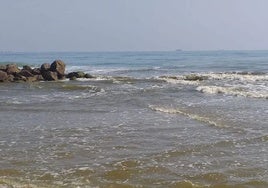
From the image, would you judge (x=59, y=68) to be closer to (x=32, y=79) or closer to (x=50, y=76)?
(x=50, y=76)

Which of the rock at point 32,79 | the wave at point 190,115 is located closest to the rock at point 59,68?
the rock at point 32,79

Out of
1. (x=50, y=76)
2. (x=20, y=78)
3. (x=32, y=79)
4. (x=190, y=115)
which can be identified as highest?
(x=190, y=115)

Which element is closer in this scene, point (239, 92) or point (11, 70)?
point (239, 92)

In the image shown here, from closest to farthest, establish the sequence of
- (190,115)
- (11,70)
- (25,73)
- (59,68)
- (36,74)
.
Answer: (190,115) → (25,73) → (11,70) → (36,74) → (59,68)

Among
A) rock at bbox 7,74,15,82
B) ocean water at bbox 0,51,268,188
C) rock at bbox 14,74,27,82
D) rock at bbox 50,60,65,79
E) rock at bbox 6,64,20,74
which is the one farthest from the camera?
rock at bbox 50,60,65,79

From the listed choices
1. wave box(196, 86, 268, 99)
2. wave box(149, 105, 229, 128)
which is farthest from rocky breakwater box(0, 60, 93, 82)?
wave box(149, 105, 229, 128)

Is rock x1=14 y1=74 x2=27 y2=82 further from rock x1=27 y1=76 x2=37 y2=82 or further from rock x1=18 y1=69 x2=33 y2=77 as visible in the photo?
rock x1=18 y1=69 x2=33 y2=77

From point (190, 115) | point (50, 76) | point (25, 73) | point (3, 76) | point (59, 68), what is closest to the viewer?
point (190, 115)

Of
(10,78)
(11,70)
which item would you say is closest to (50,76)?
(10,78)

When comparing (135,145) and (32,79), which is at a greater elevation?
(135,145)

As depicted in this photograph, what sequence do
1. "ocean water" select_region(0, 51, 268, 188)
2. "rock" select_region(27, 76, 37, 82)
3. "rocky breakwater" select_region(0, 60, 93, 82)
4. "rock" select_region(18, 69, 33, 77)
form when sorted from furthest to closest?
"rock" select_region(18, 69, 33, 77)
"rock" select_region(27, 76, 37, 82)
"rocky breakwater" select_region(0, 60, 93, 82)
"ocean water" select_region(0, 51, 268, 188)

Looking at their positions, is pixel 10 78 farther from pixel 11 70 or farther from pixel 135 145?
pixel 135 145

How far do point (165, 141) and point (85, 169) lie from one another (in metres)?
3.14

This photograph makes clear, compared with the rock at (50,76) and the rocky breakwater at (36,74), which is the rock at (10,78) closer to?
the rocky breakwater at (36,74)
